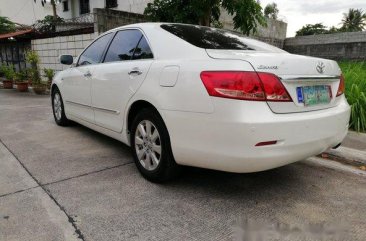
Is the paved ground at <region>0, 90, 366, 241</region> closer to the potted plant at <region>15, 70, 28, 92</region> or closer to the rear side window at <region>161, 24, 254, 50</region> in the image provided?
the rear side window at <region>161, 24, 254, 50</region>

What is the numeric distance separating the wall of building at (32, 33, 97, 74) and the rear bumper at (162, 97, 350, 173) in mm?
6981

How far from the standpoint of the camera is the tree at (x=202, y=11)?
22.0ft

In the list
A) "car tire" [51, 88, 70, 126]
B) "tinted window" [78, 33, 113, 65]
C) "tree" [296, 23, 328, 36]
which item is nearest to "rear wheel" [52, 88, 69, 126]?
"car tire" [51, 88, 70, 126]

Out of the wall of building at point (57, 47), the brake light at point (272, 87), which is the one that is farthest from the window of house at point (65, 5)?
the brake light at point (272, 87)

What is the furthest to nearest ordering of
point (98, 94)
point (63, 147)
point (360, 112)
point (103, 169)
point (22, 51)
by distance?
point (22, 51)
point (360, 112)
point (63, 147)
point (98, 94)
point (103, 169)

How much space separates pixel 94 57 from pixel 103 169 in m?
1.57

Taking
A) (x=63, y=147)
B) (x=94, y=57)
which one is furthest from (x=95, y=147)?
(x=94, y=57)

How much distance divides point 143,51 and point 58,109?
273 centimetres

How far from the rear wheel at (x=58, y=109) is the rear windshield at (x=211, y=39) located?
2.66 m

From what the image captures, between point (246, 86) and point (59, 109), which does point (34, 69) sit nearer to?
point (59, 109)

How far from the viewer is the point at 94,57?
4.13 metres

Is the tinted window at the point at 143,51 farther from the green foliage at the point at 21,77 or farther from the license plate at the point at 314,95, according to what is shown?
the green foliage at the point at 21,77

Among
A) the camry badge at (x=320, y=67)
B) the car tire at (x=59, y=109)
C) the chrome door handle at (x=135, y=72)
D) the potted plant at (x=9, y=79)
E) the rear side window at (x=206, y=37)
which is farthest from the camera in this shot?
the potted plant at (x=9, y=79)

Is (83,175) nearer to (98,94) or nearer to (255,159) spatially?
(98,94)
